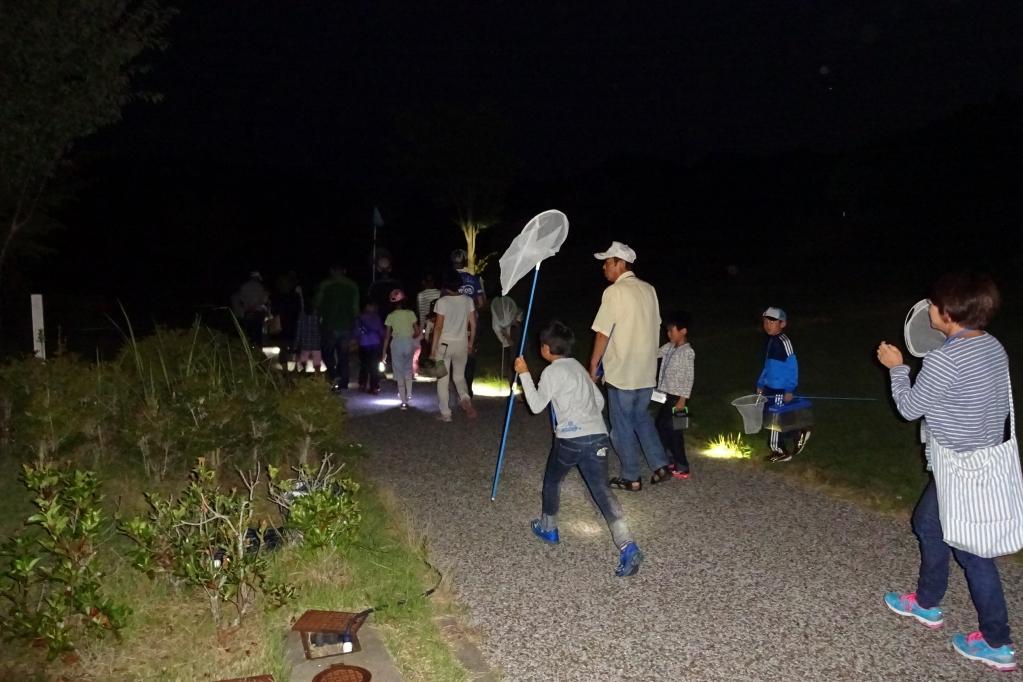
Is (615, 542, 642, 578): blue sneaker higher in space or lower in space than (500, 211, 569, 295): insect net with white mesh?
lower

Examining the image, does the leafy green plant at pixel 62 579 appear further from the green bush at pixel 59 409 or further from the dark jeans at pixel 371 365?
the dark jeans at pixel 371 365

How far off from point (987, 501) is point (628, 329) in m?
3.06

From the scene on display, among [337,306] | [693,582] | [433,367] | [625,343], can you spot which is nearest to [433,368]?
[433,367]

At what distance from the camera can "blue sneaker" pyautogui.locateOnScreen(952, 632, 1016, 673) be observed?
4.05 metres

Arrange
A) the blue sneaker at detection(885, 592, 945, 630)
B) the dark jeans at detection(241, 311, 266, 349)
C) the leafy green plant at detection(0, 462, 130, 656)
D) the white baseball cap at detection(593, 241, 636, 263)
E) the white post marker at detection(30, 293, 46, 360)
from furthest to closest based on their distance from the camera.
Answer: the dark jeans at detection(241, 311, 266, 349) < the white post marker at detection(30, 293, 46, 360) < the white baseball cap at detection(593, 241, 636, 263) < the blue sneaker at detection(885, 592, 945, 630) < the leafy green plant at detection(0, 462, 130, 656)

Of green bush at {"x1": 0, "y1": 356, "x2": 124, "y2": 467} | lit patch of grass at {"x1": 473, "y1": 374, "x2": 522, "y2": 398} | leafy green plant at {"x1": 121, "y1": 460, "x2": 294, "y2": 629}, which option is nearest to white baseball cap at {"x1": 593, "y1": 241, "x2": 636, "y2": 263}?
leafy green plant at {"x1": 121, "y1": 460, "x2": 294, "y2": 629}

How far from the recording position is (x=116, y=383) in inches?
293

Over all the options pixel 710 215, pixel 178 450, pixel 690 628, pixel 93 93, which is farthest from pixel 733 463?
pixel 710 215

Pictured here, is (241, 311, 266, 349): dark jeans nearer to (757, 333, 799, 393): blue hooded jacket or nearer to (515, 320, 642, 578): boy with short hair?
(757, 333, 799, 393): blue hooded jacket

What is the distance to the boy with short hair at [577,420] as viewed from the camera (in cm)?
523

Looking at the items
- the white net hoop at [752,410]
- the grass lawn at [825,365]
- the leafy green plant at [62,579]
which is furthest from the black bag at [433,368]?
the leafy green plant at [62,579]

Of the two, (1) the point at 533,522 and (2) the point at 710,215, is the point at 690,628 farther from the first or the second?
(2) the point at 710,215

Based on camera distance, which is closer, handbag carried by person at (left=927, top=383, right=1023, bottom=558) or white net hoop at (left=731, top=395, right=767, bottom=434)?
handbag carried by person at (left=927, top=383, right=1023, bottom=558)

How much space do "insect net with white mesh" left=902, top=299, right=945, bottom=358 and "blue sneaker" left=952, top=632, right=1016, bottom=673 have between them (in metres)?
1.39
